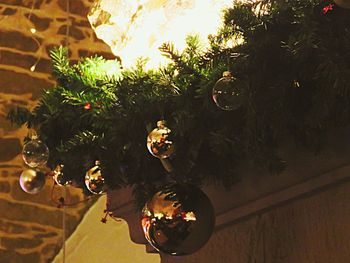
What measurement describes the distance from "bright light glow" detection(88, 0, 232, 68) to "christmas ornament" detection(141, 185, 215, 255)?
27cm

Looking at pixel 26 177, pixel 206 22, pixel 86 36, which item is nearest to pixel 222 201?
pixel 206 22

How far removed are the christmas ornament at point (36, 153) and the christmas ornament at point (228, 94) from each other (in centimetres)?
50

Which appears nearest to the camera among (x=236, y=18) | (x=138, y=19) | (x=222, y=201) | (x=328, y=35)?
(x=328, y=35)

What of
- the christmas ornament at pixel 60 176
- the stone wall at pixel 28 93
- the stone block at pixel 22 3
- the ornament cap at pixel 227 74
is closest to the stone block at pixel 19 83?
the stone wall at pixel 28 93

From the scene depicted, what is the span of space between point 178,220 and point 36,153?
0.41 meters

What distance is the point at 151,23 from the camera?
140 cm

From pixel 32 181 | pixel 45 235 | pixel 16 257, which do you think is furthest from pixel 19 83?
pixel 32 181

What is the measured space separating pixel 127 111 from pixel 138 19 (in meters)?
0.31

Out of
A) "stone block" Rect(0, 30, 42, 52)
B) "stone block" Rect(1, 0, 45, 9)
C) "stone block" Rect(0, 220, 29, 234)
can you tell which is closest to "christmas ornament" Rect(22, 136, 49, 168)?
"stone block" Rect(0, 220, 29, 234)

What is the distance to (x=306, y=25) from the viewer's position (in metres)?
0.95

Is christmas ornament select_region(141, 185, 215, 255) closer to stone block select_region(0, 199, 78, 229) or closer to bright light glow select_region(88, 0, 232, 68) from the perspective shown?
bright light glow select_region(88, 0, 232, 68)

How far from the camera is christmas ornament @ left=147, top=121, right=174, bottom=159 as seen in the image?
1.13 metres

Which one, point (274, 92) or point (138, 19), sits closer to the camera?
point (274, 92)

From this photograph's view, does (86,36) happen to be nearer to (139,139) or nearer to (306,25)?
(139,139)
